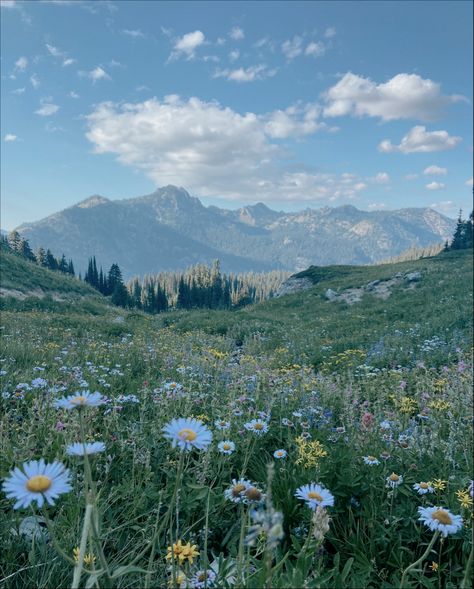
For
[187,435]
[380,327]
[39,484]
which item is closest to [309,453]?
[187,435]

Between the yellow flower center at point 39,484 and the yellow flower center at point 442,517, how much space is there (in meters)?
1.69

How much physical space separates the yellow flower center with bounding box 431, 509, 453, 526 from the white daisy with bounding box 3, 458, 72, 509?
1.62 m

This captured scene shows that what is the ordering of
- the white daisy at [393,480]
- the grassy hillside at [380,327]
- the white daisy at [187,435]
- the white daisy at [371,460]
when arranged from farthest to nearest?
the grassy hillside at [380,327] → the white daisy at [371,460] → the white daisy at [393,480] → the white daisy at [187,435]

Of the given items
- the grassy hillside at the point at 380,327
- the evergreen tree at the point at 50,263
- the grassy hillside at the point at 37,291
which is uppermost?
the evergreen tree at the point at 50,263

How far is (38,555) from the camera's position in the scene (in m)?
2.25

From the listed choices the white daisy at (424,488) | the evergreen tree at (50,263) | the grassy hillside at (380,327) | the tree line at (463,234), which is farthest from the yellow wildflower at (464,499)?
the evergreen tree at (50,263)

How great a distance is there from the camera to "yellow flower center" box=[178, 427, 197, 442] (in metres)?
1.38

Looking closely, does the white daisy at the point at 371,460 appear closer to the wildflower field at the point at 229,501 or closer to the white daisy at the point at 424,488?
the wildflower field at the point at 229,501

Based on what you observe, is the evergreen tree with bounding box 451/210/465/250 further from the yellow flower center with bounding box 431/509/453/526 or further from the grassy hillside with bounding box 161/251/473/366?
the yellow flower center with bounding box 431/509/453/526

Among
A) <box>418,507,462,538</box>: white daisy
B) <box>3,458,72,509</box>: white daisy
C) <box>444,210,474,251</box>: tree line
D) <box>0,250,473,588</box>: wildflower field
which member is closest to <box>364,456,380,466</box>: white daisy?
<box>0,250,473,588</box>: wildflower field

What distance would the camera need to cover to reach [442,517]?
68.7 inches

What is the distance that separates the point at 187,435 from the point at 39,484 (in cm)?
52

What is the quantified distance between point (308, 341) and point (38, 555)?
12609mm

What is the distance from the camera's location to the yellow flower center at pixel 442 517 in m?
1.72
